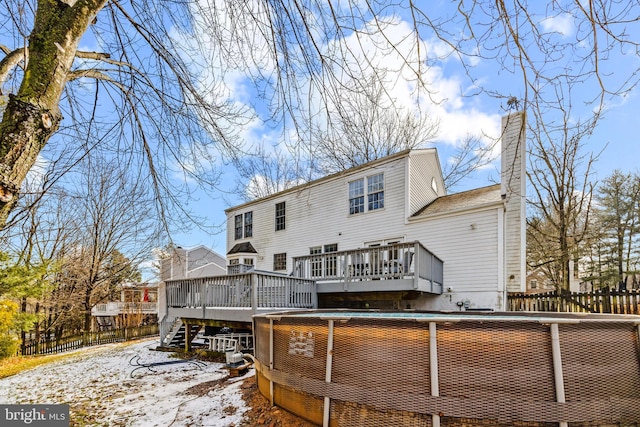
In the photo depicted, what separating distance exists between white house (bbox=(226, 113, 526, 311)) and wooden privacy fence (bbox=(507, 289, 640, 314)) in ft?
2.17

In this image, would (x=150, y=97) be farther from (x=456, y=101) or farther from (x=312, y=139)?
(x=456, y=101)

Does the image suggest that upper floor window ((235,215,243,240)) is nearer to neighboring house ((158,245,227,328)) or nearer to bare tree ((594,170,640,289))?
neighboring house ((158,245,227,328))

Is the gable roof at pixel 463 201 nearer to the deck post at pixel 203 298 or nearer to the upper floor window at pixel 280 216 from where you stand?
the upper floor window at pixel 280 216

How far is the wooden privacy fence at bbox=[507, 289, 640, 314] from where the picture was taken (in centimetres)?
1070

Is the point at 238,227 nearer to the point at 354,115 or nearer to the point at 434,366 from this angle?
the point at 354,115

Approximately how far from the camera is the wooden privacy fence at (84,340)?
1538 centimetres

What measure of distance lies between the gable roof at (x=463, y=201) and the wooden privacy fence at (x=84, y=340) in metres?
15.8

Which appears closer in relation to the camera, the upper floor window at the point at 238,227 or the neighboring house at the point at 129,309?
the upper floor window at the point at 238,227

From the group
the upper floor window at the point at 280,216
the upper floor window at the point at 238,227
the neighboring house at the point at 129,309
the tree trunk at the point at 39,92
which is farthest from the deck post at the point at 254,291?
the neighboring house at the point at 129,309

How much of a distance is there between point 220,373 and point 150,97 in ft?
20.3

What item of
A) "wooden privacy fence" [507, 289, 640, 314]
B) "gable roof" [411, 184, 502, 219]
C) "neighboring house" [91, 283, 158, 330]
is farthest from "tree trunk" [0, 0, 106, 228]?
"neighboring house" [91, 283, 158, 330]

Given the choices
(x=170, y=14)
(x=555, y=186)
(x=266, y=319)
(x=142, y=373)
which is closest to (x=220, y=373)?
(x=142, y=373)

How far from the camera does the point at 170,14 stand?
12.1 feet

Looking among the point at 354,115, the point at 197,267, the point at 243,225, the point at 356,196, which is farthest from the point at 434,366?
the point at 197,267
